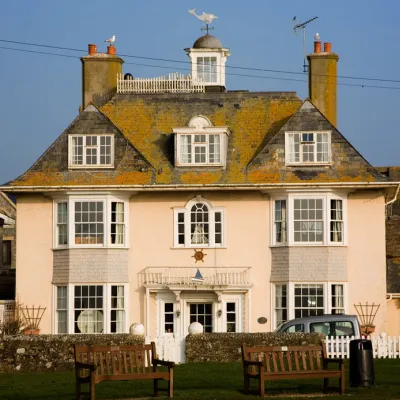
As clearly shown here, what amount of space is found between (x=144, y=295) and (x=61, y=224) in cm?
378

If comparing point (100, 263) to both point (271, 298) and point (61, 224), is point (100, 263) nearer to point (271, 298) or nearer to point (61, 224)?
point (61, 224)

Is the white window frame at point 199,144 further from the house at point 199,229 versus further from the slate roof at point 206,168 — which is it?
the slate roof at point 206,168

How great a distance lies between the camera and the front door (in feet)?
146

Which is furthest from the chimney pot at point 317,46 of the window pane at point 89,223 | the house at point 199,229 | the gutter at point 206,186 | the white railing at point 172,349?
the white railing at point 172,349

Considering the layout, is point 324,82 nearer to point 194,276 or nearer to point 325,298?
point 325,298

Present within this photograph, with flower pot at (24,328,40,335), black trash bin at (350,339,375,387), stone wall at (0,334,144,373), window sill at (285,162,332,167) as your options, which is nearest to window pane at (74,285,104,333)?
flower pot at (24,328,40,335)

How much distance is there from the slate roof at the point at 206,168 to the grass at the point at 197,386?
13381mm

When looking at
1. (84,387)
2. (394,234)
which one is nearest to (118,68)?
(394,234)

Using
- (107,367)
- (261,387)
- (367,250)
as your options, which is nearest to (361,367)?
(261,387)

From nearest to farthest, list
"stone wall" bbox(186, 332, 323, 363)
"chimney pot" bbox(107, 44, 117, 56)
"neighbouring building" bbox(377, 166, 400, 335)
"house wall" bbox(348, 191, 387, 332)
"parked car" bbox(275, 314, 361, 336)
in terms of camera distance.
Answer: "stone wall" bbox(186, 332, 323, 363), "parked car" bbox(275, 314, 361, 336), "house wall" bbox(348, 191, 387, 332), "neighbouring building" bbox(377, 166, 400, 335), "chimney pot" bbox(107, 44, 117, 56)

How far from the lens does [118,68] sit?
49.6 meters

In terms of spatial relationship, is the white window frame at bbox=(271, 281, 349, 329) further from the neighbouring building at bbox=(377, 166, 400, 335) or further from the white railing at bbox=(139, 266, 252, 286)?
the neighbouring building at bbox=(377, 166, 400, 335)

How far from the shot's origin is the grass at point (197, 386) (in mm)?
24688

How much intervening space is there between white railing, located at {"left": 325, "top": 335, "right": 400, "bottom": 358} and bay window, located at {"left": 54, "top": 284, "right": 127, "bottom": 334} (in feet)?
34.7
